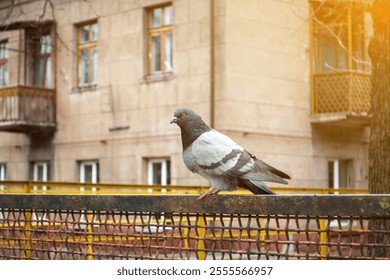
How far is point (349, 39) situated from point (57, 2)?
268 inches

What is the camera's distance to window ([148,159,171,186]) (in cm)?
1836

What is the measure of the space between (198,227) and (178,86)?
579 inches

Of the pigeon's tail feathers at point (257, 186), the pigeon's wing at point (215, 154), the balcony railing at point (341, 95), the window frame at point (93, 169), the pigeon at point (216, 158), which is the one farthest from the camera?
the window frame at point (93, 169)

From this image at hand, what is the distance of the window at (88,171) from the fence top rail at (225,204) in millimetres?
15785

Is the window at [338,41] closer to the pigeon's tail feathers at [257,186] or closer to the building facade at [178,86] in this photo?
the building facade at [178,86]

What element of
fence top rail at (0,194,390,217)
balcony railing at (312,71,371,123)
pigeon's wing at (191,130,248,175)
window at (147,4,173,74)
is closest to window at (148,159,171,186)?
window at (147,4,173,74)

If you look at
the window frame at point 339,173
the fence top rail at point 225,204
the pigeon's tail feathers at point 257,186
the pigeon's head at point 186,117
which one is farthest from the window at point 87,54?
the pigeon's tail feathers at point 257,186

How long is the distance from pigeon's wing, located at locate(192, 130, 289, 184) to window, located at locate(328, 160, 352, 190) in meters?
15.5

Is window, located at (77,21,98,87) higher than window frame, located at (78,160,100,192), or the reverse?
window, located at (77,21,98,87)

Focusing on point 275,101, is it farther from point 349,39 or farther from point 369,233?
point 369,233

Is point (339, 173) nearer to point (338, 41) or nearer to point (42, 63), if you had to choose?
point (338, 41)

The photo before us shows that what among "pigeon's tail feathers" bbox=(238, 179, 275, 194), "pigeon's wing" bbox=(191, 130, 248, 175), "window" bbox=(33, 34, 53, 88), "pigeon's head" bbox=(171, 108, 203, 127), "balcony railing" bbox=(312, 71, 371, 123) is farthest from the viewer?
"window" bbox=(33, 34, 53, 88)

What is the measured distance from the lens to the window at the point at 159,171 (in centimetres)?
1836

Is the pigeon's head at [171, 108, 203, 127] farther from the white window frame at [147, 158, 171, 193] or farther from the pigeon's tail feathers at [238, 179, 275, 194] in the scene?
the white window frame at [147, 158, 171, 193]
